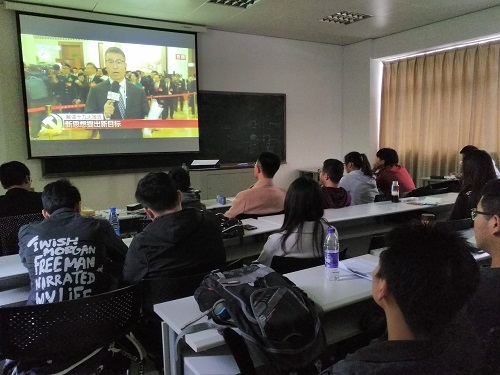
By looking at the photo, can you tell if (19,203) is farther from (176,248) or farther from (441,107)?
(441,107)

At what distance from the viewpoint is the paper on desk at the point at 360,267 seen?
6.24ft

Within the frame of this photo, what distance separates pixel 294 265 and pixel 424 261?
1362 mm

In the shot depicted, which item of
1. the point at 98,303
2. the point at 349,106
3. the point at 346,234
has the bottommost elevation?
the point at 346,234

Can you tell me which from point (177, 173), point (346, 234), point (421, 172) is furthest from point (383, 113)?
point (177, 173)

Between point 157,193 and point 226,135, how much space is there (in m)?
4.34

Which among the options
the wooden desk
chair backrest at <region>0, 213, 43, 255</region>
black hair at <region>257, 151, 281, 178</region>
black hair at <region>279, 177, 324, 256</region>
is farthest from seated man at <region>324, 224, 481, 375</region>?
black hair at <region>257, 151, 281, 178</region>

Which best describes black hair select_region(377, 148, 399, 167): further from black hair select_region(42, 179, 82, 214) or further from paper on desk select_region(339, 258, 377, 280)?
black hair select_region(42, 179, 82, 214)

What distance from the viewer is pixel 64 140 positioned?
4.95 m

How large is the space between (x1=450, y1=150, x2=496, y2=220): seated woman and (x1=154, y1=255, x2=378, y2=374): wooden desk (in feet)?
4.95

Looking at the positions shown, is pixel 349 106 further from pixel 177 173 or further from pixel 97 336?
pixel 97 336

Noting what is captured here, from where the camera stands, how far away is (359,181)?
414 cm

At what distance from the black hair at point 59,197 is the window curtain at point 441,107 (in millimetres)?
5549

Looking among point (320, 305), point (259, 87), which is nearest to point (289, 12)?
point (259, 87)

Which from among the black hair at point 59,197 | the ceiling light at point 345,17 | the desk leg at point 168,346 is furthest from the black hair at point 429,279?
the ceiling light at point 345,17
